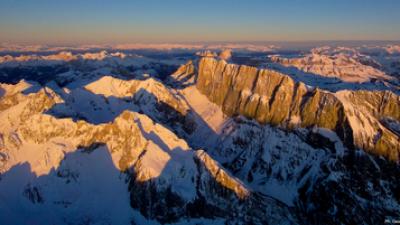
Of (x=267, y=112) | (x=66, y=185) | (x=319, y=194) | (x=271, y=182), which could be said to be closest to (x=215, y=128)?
(x=267, y=112)

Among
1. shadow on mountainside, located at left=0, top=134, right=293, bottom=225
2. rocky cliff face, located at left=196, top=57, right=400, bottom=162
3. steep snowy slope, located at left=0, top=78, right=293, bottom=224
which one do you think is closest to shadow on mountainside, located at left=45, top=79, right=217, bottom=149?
rocky cliff face, located at left=196, top=57, right=400, bottom=162

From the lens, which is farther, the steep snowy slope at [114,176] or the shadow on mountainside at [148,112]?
the shadow on mountainside at [148,112]

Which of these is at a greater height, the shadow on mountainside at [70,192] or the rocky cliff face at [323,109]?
the rocky cliff face at [323,109]

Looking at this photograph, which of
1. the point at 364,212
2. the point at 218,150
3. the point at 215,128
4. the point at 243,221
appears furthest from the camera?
the point at 215,128

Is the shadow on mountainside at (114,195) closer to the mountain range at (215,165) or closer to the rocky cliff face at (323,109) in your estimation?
the mountain range at (215,165)

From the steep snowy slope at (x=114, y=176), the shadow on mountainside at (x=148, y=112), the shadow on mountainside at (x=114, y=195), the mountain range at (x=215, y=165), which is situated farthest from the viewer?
the shadow on mountainside at (x=148, y=112)

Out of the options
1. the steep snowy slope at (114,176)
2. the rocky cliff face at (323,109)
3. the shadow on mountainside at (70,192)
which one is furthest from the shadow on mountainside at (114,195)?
the rocky cliff face at (323,109)

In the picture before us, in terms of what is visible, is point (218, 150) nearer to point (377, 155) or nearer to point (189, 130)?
point (189, 130)

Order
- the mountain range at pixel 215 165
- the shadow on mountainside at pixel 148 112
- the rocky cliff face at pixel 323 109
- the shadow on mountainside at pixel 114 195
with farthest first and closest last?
1. the shadow on mountainside at pixel 148 112
2. the rocky cliff face at pixel 323 109
3. the mountain range at pixel 215 165
4. the shadow on mountainside at pixel 114 195

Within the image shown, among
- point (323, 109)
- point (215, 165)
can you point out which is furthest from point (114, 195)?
point (323, 109)
